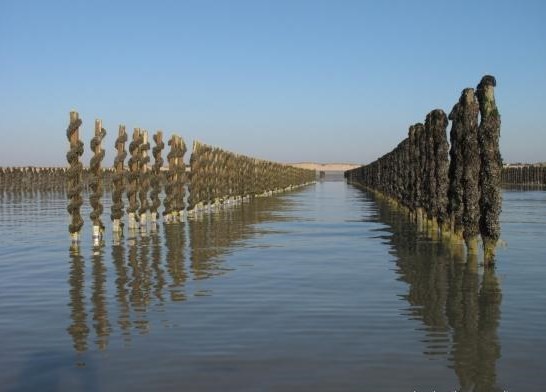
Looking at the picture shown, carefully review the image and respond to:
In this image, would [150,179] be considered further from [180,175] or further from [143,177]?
[180,175]

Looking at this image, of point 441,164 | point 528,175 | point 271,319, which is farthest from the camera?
point 528,175

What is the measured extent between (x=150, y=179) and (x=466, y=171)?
40.0 ft

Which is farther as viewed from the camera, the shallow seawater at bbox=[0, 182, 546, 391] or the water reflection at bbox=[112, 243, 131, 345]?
the water reflection at bbox=[112, 243, 131, 345]

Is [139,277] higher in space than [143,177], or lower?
lower

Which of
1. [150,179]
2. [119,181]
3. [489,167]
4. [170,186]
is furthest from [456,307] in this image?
[170,186]

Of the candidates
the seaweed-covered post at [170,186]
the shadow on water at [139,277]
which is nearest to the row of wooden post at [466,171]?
the shadow on water at [139,277]

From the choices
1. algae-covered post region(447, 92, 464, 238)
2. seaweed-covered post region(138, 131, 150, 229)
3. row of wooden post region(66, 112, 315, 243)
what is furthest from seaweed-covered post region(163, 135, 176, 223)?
algae-covered post region(447, 92, 464, 238)

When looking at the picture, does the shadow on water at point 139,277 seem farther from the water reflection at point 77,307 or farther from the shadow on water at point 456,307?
the shadow on water at point 456,307

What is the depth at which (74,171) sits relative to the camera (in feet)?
55.0

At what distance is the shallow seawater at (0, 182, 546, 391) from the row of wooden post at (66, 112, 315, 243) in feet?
6.95

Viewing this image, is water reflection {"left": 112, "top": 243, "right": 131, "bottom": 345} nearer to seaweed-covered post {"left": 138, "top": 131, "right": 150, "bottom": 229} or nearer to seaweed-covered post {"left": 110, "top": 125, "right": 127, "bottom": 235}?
seaweed-covered post {"left": 110, "top": 125, "right": 127, "bottom": 235}

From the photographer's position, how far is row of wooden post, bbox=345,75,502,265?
12711mm

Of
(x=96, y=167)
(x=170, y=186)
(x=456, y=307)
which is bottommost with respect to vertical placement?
(x=456, y=307)

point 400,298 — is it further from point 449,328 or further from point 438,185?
point 438,185
